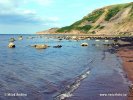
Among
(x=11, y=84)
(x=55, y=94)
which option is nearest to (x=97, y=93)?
(x=55, y=94)

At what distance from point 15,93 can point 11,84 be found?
4302 mm

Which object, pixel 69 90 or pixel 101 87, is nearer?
pixel 69 90

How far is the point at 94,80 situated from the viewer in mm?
32219

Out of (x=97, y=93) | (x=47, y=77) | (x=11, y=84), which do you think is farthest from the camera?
(x=47, y=77)

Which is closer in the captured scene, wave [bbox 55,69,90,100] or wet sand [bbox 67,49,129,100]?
wet sand [bbox 67,49,129,100]

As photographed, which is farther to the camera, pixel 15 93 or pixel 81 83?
pixel 81 83

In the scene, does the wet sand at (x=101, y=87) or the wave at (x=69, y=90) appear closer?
the wet sand at (x=101, y=87)

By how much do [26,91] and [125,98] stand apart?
8971 mm

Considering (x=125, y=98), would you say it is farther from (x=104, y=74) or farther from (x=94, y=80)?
(x=104, y=74)

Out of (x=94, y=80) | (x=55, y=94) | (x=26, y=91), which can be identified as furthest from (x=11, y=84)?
(x=94, y=80)

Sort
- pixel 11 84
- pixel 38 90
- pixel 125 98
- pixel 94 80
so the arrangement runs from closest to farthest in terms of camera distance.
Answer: pixel 125 98 < pixel 38 90 < pixel 11 84 < pixel 94 80

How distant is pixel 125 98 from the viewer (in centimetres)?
2378

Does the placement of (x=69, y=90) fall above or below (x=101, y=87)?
above

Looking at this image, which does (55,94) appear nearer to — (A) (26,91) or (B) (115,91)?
(A) (26,91)
